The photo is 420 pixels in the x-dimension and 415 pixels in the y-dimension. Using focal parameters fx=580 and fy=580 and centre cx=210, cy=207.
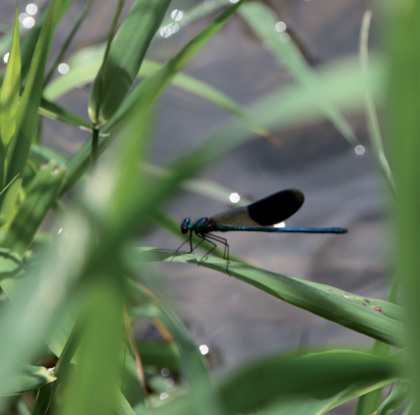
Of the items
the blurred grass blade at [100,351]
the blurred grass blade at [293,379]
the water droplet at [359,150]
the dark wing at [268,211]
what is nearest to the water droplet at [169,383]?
the dark wing at [268,211]

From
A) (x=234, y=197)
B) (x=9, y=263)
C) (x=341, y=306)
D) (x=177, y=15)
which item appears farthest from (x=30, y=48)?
(x=234, y=197)

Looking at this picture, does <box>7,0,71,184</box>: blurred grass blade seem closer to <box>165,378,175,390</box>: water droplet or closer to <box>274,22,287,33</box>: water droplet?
<box>165,378,175,390</box>: water droplet

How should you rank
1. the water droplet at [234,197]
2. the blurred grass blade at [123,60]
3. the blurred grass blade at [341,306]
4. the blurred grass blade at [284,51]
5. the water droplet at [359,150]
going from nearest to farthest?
1. the blurred grass blade at [341,306]
2. the blurred grass blade at [123,60]
3. the blurred grass blade at [284,51]
4. the water droplet at [234,197]
5. the water droplet at [359,150]

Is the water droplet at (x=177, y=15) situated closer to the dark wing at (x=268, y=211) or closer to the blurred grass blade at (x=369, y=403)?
the dark wing at (x=268, y=211)

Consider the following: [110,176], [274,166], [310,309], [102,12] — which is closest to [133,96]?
[310,309]

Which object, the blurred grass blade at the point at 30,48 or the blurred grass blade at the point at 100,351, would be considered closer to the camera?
the blurred grass blade at the point at 100,351

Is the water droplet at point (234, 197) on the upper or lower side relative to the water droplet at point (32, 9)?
lower
